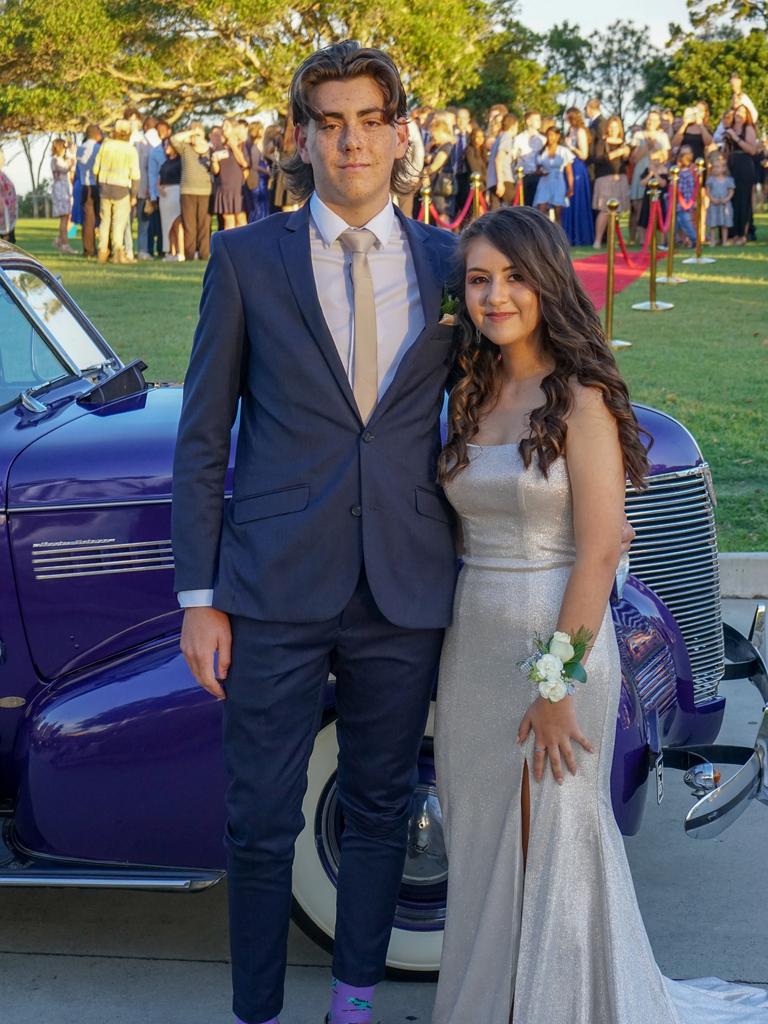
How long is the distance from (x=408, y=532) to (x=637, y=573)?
152 centimetres

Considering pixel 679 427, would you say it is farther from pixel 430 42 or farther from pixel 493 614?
pixel 430 42

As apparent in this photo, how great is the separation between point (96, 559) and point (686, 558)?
6.03 feet

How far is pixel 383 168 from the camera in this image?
275 cm

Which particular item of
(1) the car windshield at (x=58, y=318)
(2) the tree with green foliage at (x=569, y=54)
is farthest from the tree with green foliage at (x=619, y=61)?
(1) the car windshield at (x=58, y=318)

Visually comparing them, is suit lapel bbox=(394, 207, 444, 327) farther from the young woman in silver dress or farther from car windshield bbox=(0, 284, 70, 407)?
car windshield bbox=(0, 284, 70, 407)

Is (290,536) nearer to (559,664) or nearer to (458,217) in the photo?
(559,664)

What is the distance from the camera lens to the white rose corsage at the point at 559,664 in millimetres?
2584

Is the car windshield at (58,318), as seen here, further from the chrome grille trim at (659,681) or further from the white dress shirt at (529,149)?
the white dress shirt at (529,149)

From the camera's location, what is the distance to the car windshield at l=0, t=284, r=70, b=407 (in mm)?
4078

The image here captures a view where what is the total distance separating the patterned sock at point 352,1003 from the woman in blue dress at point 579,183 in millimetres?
17616

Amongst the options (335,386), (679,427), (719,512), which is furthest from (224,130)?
(335,386)

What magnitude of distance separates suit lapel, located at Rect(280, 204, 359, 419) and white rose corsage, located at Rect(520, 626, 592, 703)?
0.61 meters

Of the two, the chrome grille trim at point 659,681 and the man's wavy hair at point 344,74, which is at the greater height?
the man's wavy hair at point 344,74

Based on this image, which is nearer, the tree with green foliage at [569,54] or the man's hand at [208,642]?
the man's hand at [208,642]
